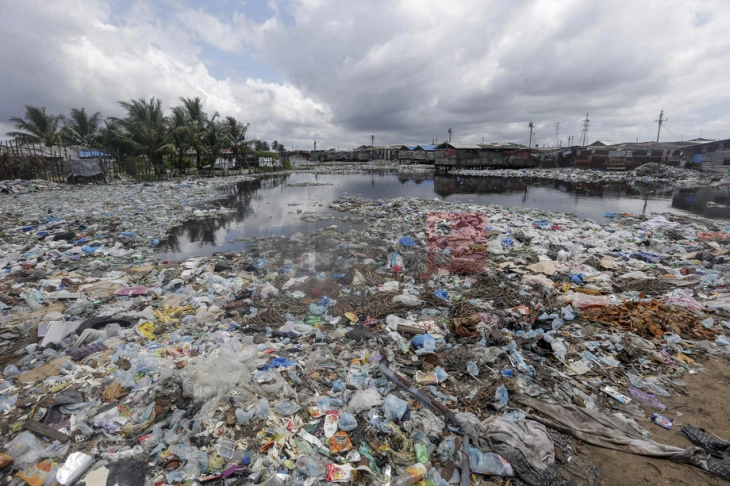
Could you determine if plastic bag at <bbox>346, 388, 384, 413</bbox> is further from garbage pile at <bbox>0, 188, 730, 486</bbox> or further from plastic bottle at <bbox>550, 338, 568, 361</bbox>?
plastic bottle at <bbox>550, 338, 568, 361</bbox>

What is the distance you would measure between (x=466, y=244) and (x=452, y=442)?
5.53m

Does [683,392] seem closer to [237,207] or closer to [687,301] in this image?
[687,301]

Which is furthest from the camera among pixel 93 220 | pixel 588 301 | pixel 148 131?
pixel 148 131

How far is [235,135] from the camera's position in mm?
31594

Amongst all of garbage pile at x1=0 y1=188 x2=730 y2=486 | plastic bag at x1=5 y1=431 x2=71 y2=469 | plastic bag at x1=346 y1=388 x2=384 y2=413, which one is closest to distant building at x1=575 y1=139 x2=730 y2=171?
garbage pile at x1=0 y1=188 x2=730 y2=486

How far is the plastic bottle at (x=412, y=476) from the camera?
206 centimetres

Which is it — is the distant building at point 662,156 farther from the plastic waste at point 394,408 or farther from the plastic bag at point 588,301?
the plastic waste at point 394,408

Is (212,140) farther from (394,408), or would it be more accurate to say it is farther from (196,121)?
(394,408)

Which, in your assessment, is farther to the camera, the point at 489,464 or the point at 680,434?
the point at 680,434

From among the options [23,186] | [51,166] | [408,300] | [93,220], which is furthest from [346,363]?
[51,166]

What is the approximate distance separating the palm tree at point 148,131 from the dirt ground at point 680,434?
27371 millimetres

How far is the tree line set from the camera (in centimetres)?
2325

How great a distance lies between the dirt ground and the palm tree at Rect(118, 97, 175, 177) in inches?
1078

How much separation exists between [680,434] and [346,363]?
2758 mm
